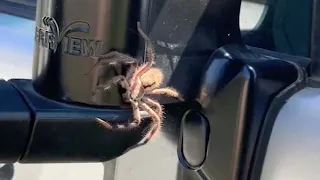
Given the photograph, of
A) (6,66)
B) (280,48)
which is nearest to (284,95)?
(280,48)

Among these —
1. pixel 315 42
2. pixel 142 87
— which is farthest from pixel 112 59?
pixel 315 42

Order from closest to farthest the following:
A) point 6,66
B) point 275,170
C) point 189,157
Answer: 1. point 275,170
2. point 189,157
3. point 6,66

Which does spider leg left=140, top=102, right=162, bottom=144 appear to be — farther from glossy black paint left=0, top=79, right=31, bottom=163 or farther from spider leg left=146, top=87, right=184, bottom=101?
glossy black paint left=0, top=79, right=31, bottom=163

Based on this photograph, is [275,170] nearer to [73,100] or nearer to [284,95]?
[284,95]

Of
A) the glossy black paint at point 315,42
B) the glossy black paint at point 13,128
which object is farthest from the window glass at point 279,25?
the glossy black paint at point 13,128

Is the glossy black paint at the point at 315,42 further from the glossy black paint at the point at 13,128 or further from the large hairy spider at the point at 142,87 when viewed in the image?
the glossy black paint at the point at 13,128

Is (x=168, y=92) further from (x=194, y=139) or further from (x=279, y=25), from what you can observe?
(x=279, y=25)
